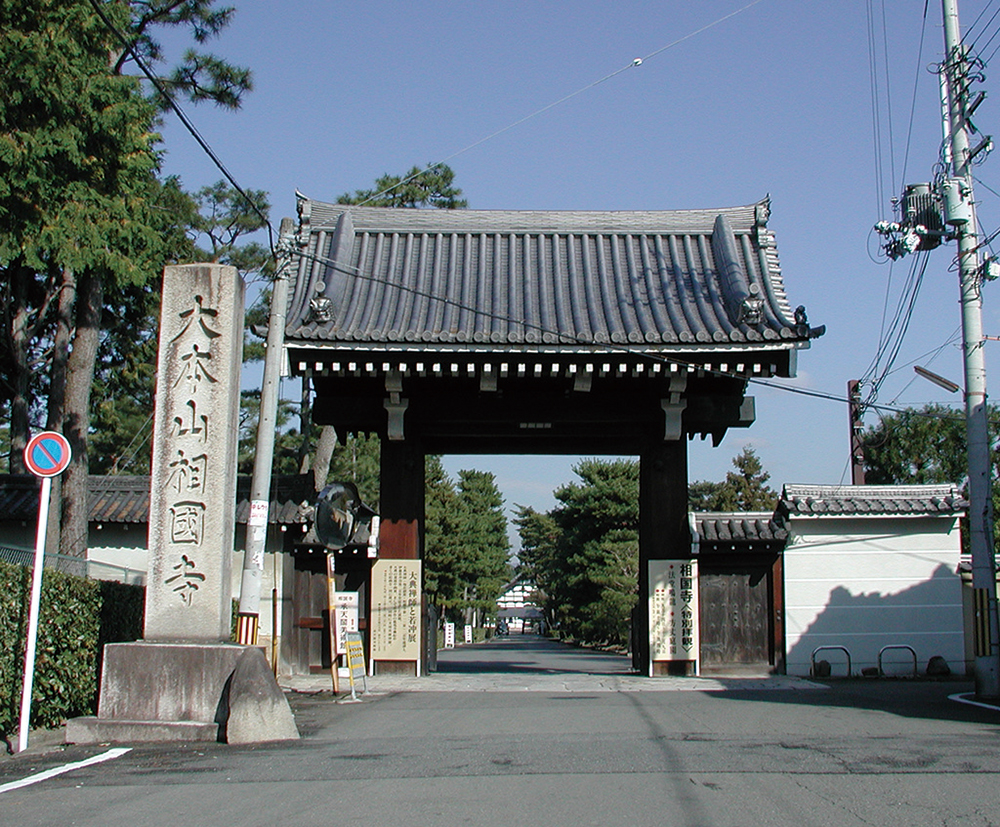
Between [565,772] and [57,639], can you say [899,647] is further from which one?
[57,639]

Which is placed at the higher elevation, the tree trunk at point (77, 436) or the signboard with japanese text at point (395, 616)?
the tree trunk at point (77, 436)

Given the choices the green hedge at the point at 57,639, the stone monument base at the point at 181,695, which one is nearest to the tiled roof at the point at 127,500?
the green hedge at the point at 57,639

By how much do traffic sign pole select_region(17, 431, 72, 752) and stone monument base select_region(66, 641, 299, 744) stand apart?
489 mm

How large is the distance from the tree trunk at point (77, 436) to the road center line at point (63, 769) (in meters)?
6.91

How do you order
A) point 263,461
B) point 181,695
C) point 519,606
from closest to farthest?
point 181,695
point 263,461
point 519,606

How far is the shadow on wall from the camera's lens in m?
15.9

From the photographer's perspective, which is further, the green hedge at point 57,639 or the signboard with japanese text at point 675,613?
the signboard with japanese text at point 675,613

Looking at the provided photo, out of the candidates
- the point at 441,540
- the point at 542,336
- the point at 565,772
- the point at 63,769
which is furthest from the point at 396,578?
the point at 441,540

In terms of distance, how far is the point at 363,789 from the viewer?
235 inches

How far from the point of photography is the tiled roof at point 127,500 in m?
15.1

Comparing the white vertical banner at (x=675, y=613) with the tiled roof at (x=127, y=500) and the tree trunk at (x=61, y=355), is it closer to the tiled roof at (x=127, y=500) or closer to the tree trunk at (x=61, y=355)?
the tiled roof at (x=127, y=500)

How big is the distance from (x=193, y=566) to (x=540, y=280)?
345 inches

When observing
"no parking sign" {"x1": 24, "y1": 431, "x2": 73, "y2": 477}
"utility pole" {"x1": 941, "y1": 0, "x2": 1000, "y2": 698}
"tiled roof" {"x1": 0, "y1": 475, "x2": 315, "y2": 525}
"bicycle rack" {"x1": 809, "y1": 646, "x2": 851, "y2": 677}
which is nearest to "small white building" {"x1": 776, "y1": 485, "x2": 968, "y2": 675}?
"bicycle rack" {"x1": 809, "y1": 646, "x2": 851, "y2": 677}

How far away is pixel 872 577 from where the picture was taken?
16.2 meters
